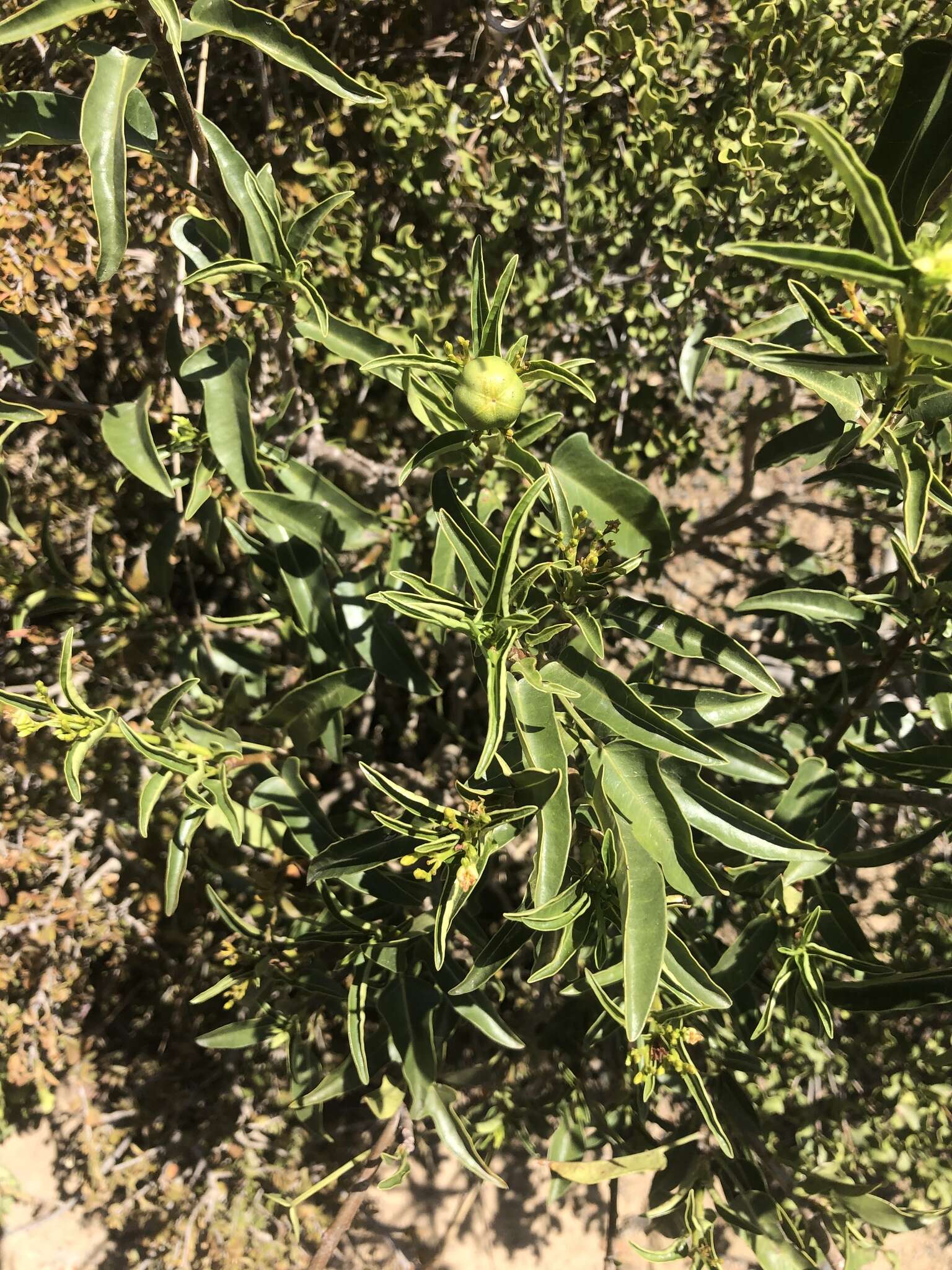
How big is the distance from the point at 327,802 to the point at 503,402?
174 cm

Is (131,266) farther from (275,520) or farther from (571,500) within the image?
(571,500)

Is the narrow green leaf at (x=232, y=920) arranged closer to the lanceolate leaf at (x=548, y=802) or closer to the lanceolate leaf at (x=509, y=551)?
the lanceolate leaf at (x=548, y=802)

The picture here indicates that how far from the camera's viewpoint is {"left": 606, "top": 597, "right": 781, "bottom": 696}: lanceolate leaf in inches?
56.3

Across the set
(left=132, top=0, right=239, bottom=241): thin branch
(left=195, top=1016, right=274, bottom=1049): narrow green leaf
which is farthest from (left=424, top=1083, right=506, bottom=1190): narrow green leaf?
(left=132, top=0, right=239, bottom=241): thin branch

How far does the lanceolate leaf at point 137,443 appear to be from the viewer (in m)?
1.63

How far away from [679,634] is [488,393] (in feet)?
1.80

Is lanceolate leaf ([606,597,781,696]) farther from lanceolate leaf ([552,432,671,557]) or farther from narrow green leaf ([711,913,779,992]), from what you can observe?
narrow green leaf ([711,913,779,992])

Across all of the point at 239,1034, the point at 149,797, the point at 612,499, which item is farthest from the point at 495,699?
the point at 239,1034

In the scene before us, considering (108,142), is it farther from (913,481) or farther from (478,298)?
(913,481)

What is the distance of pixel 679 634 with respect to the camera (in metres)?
1.49

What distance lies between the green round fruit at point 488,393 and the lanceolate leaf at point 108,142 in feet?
1.73

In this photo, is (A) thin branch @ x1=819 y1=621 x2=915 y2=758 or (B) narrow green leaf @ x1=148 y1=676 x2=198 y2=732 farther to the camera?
(A) thin branch @ x1=819 y1=621 x2=915 y2=758

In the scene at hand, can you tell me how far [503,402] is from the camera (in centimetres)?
129

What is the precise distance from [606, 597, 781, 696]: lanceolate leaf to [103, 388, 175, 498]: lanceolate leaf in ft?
2.96
